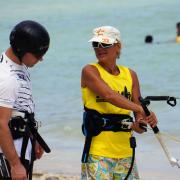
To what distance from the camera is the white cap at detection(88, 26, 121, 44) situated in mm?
4859

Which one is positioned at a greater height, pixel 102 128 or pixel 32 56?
pixel 32 56

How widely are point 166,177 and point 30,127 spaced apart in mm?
3664

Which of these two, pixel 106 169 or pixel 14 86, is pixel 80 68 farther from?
pixel 14 86

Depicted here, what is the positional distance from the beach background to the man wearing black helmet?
3634mm

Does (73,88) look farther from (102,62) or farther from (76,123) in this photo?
(102,62)

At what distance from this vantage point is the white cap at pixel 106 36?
4.86m

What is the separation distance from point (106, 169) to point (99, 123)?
30cm

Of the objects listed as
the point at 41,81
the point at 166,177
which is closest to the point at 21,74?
the point at 166,177

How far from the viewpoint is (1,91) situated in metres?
4.09

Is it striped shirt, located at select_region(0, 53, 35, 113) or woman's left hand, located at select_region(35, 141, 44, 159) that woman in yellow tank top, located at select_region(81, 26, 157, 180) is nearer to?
woman's left hand, located at select_region(35, 141, 44, 159)

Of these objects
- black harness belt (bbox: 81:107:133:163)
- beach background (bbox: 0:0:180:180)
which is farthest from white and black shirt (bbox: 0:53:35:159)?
beach background (bbox: 0:0:180:180)

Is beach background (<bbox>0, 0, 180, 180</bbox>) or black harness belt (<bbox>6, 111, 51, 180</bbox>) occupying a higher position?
black harness belt (<bbox>6, 111, 51, 180</bbox>)

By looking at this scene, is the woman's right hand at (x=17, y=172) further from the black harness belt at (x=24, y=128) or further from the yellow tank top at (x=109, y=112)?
the yellow tank top at (x=109, y=112)

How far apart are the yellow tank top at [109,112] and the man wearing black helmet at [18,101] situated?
0.63m
